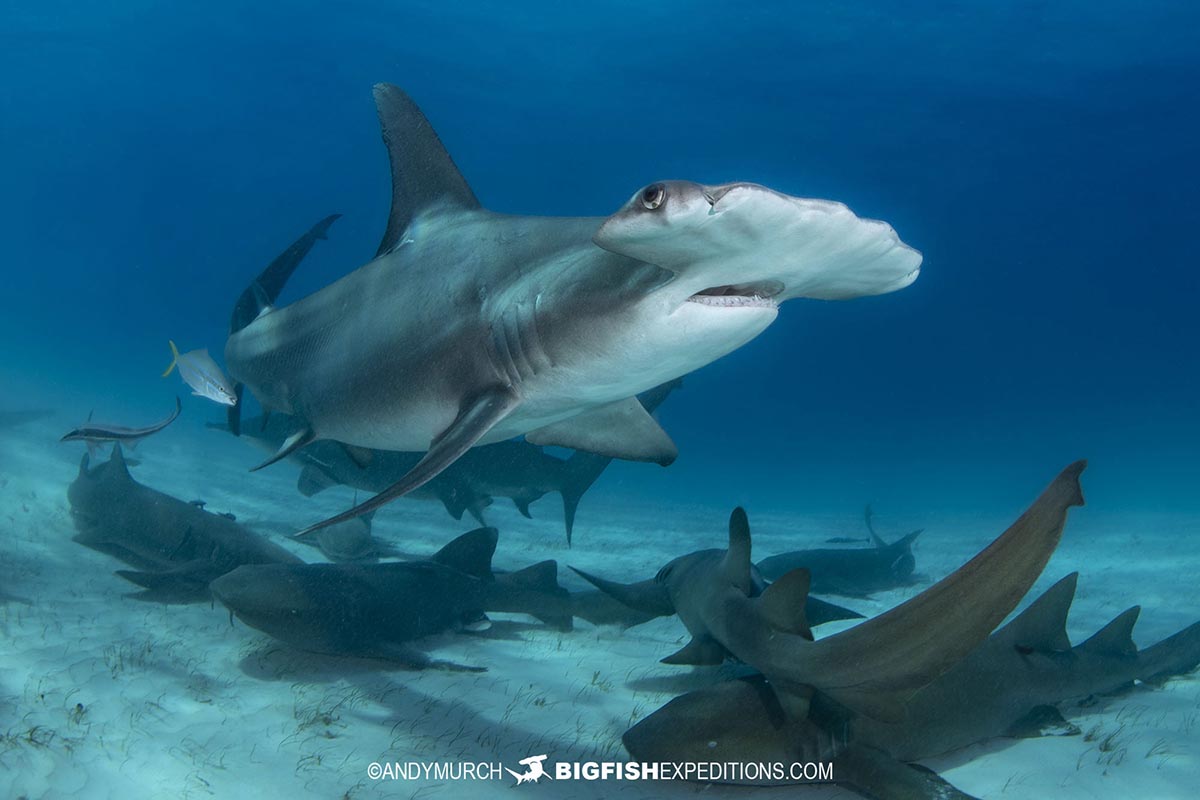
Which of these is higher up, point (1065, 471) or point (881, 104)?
point (881, 104)

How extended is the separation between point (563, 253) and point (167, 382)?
288ft

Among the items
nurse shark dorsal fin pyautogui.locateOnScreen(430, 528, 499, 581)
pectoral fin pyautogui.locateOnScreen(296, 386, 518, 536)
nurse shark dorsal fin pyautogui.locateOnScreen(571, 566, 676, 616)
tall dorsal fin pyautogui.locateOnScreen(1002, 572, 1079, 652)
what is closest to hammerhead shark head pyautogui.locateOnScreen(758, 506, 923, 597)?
nurse shark dorsal fin pyautogui.locateOnScreen(571, 566, 676, 616)

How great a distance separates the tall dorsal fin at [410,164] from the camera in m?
Answer: 5.28

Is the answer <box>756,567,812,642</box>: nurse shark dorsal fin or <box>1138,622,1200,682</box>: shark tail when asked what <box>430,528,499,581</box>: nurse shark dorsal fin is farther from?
<box>1138,622,1200,682</box>: shark tail

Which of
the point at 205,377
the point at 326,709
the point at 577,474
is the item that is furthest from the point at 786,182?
the point at 326,709

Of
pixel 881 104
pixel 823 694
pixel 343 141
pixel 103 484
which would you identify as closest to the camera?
pixel 823 694

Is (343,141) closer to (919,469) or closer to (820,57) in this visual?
(820,57)

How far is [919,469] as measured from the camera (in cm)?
6294

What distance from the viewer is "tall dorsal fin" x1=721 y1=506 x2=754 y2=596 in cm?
516

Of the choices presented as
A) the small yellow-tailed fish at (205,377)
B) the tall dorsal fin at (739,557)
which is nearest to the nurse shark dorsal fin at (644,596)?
the tall dorsal fin at (739,557)

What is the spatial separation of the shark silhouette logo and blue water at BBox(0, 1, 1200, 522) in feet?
110

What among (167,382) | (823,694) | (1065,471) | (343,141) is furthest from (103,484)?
(343,141)

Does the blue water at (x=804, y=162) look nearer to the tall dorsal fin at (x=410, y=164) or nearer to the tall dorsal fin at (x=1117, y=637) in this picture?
the tall dorsal fin at (x=1117, y=637)

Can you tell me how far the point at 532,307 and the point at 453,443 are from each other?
2.84 feet
